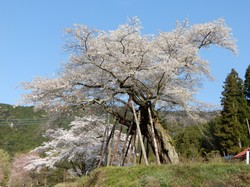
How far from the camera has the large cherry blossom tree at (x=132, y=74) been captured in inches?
489

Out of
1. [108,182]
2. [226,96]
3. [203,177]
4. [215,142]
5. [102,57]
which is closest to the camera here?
[203,177]

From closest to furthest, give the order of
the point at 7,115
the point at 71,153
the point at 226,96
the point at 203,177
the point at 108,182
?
the point at 203,177 → the point at 108,182 → the point at 71,153 → the point at 226,96 → the point at 7,115

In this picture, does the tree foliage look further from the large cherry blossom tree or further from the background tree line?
the large cherry blossom tree

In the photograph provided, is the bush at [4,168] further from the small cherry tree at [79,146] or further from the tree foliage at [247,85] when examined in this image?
the tree foliage at [247,85]

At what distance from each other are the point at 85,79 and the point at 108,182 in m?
4.02

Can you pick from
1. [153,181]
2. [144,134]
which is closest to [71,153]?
[144,134]

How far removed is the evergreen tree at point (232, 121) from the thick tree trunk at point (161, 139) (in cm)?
1377

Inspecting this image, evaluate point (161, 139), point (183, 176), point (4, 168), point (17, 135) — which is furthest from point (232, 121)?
point (17, 135)

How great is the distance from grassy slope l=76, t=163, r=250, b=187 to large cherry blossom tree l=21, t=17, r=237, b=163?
90.6 inches

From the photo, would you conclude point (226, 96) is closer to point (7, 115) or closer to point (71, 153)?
point (71, 153)

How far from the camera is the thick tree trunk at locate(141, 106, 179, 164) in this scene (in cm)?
1282

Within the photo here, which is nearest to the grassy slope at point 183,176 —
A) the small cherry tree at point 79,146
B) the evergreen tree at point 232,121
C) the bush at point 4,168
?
the small cherry tree at point 79,146

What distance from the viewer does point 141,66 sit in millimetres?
12797

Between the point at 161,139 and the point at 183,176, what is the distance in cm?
421
